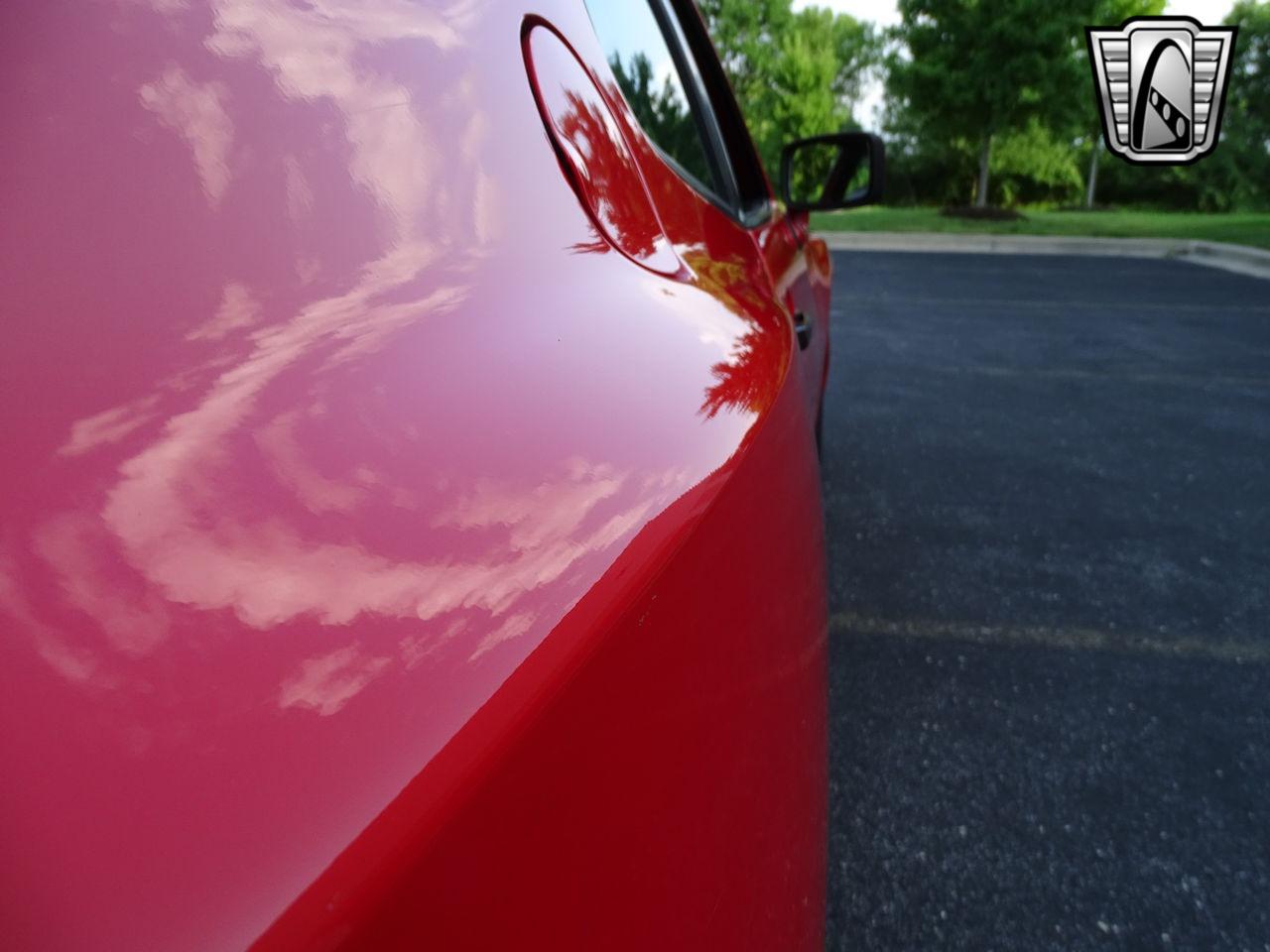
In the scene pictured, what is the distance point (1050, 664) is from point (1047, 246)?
50.2 ft

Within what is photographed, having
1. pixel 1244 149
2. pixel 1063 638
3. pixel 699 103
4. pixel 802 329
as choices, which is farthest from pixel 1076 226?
pixel 1244 149

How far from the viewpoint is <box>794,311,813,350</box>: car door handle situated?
82.8 inches

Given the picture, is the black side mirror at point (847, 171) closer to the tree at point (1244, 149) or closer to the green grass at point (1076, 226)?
the green grass at point (1076, 226)

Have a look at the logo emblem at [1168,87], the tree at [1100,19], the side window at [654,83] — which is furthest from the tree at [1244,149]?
the side window at [654,83]

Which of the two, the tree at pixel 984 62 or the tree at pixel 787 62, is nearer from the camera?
the tree at pixel 984 62

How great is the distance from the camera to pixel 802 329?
85.9 inches

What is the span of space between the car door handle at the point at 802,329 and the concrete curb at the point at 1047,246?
13.6m

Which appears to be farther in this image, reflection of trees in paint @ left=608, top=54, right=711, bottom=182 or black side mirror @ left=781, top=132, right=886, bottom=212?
black side mirror @ left=781, top=132, right=886, bottom=212

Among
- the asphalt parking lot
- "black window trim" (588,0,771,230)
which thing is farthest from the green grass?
"black window trim" (588,0,771,230)

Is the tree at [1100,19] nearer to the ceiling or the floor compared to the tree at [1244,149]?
nearer to the ceiling

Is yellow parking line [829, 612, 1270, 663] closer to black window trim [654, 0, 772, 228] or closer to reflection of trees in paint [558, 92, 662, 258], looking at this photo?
black window trim [654, 0, 772, 228]

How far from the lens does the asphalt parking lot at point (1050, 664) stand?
1.91m

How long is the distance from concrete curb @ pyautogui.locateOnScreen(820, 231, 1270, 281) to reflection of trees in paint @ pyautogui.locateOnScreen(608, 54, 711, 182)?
13.8m

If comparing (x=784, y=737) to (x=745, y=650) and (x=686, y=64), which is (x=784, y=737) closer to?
(x=745, y=650)
